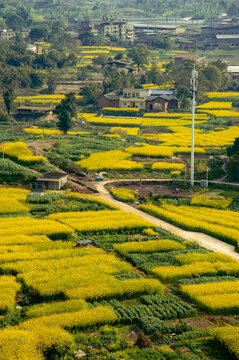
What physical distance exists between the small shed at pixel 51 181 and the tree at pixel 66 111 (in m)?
26.5

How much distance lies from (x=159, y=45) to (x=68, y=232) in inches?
6331

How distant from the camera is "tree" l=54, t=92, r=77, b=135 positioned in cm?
8788

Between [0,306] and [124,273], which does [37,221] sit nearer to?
[124,273]

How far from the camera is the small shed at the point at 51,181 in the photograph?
2446 inches

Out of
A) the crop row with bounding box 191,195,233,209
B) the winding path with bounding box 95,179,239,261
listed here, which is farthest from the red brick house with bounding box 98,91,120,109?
the crop row with bounding box 191,195,233,209

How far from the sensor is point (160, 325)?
1264 inches

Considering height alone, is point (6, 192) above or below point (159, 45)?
below

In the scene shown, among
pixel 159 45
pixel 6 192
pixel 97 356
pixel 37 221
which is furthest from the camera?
pixel 159 45

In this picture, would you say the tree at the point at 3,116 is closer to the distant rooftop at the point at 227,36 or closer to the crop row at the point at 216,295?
the crop row at the point at 216,295

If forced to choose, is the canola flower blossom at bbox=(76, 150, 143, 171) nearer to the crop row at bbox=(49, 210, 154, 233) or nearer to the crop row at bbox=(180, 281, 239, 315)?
the crop row at bbox=(49, 210, 154, 233)

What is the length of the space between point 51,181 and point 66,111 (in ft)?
93.1

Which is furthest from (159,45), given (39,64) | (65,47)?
(39,64)

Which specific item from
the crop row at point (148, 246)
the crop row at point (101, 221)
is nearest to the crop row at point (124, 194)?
the crop row at point (101, 221)

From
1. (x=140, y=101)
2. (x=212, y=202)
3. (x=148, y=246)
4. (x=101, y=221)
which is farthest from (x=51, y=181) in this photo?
(x=140, y=101)
